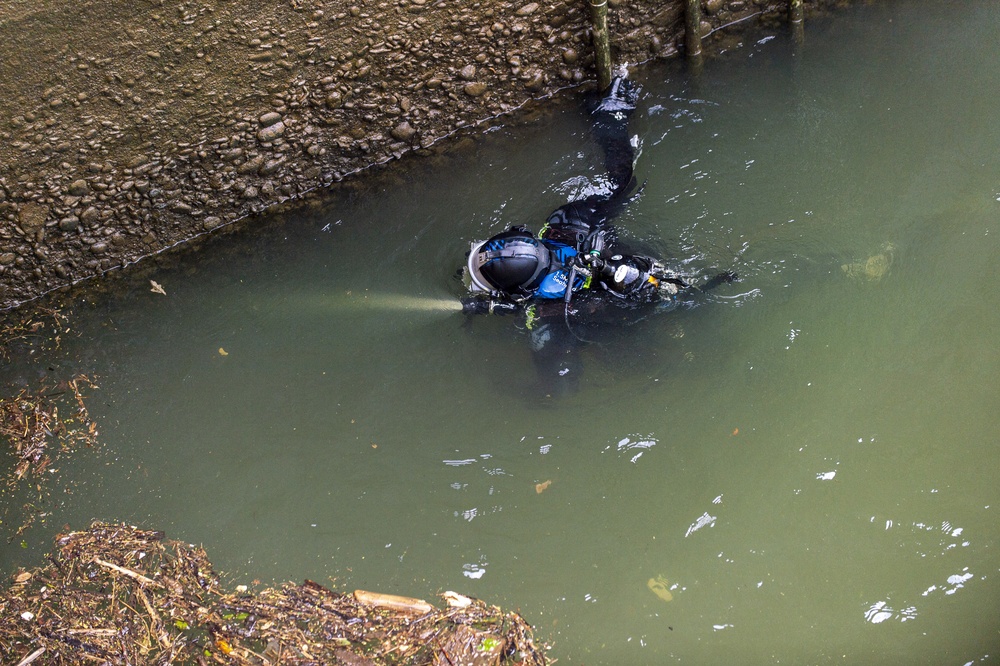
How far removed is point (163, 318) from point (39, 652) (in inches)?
90.3

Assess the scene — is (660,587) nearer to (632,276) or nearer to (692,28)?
(632,276)

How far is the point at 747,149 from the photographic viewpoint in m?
5.51

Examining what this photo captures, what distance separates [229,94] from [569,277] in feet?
9.13

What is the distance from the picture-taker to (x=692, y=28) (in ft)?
18.7

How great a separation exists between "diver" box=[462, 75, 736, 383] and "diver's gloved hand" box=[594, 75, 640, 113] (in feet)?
1.65

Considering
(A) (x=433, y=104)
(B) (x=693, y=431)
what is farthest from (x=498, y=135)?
(B) (x=693, y=431)

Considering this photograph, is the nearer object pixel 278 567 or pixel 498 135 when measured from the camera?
pixel 278 567

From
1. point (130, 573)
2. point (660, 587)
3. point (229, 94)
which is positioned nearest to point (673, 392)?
point (660, 587)

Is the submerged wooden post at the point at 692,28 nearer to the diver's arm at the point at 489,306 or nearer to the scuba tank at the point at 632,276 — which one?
the scuba tank at the point at 632,276

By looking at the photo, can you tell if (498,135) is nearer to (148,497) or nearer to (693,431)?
(693,431)

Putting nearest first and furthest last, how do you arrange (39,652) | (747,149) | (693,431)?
(39,652)
(693,431)
(747,149)

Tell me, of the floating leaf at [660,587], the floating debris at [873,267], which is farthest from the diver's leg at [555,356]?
the floating debris at [873,267]

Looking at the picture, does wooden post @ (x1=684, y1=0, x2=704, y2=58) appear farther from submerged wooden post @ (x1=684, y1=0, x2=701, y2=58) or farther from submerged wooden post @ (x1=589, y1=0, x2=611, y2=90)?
submerged wooden post @ (x1=589, y1=0, x2=611, y2=90)

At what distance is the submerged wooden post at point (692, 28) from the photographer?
18.4ft
